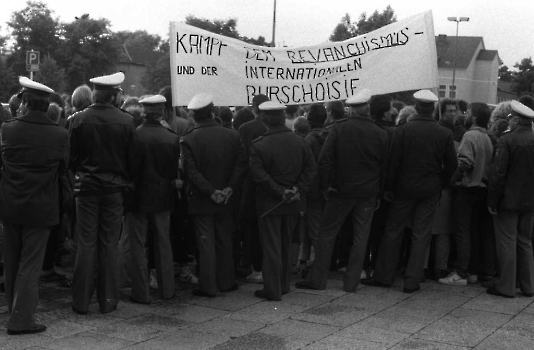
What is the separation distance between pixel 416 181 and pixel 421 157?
0.26m

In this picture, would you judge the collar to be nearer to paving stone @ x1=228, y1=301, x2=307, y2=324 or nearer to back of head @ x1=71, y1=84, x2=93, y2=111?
back of head @ x1=71, y1=84, x2=93, y2=111

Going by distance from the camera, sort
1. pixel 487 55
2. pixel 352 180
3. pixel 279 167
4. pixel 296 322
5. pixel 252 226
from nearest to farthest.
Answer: pixel 296 322, pixel 279 167, pixel 352 180, pixel 252 226, pixel 487 55

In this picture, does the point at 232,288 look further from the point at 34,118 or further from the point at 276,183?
the point at 34,118

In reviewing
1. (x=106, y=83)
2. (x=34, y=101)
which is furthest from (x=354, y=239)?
(x=34, y=101)

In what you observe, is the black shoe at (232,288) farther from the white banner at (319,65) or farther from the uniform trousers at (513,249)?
the uniform trousers at (513,249)

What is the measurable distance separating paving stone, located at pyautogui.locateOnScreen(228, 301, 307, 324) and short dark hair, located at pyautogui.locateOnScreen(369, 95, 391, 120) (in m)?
2.58

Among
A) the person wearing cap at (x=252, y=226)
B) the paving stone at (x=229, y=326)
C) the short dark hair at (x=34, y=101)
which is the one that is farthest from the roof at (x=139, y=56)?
the paving stone at (x=229, y=326)

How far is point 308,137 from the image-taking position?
9008 mm

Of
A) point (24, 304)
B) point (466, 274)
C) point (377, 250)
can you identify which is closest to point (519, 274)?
point (466, 274)

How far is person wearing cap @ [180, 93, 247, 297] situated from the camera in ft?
25.2

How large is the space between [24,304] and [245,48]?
4.39 m

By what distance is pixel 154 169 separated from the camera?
24.7 ft

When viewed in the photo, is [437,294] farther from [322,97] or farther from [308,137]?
[322,97]

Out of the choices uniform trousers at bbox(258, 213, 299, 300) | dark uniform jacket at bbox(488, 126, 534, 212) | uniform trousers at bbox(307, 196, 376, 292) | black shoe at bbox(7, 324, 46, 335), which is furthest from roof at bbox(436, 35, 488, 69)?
black shoe at bbox(7, 324, 46, 335)
